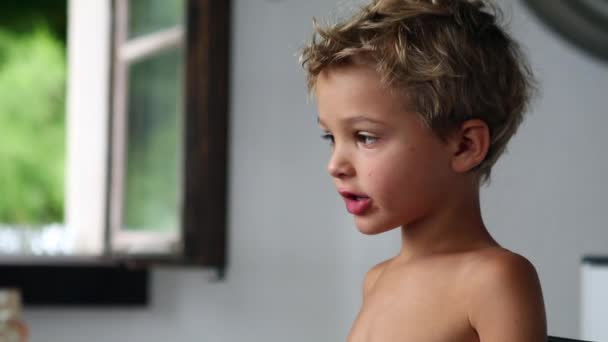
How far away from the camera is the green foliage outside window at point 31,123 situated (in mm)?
6867

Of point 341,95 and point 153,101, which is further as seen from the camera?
point 153,101

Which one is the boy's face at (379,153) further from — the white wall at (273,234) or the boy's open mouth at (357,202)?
the white wall at (273,234)

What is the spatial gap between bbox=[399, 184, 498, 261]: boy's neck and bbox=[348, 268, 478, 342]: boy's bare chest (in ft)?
0.14

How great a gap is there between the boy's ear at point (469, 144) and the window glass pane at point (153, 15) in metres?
1.74

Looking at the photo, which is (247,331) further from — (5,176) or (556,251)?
(5,176)

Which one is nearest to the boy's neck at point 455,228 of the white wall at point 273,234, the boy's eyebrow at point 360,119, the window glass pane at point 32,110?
the boy's eyebrow at point 360,119

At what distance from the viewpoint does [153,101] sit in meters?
2.63

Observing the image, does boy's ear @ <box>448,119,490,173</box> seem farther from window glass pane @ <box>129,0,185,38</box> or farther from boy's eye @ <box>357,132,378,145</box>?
window glass pane @ <box>129,0,185,38</box>

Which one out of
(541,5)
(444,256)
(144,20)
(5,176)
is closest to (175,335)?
(144,20)

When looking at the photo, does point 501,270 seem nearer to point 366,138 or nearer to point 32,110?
point 366,138

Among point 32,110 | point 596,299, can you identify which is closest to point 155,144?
point 596,299

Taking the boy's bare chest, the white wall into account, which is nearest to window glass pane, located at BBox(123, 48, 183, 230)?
the white wall

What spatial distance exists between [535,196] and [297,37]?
79 cm

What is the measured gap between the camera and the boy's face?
80cm
